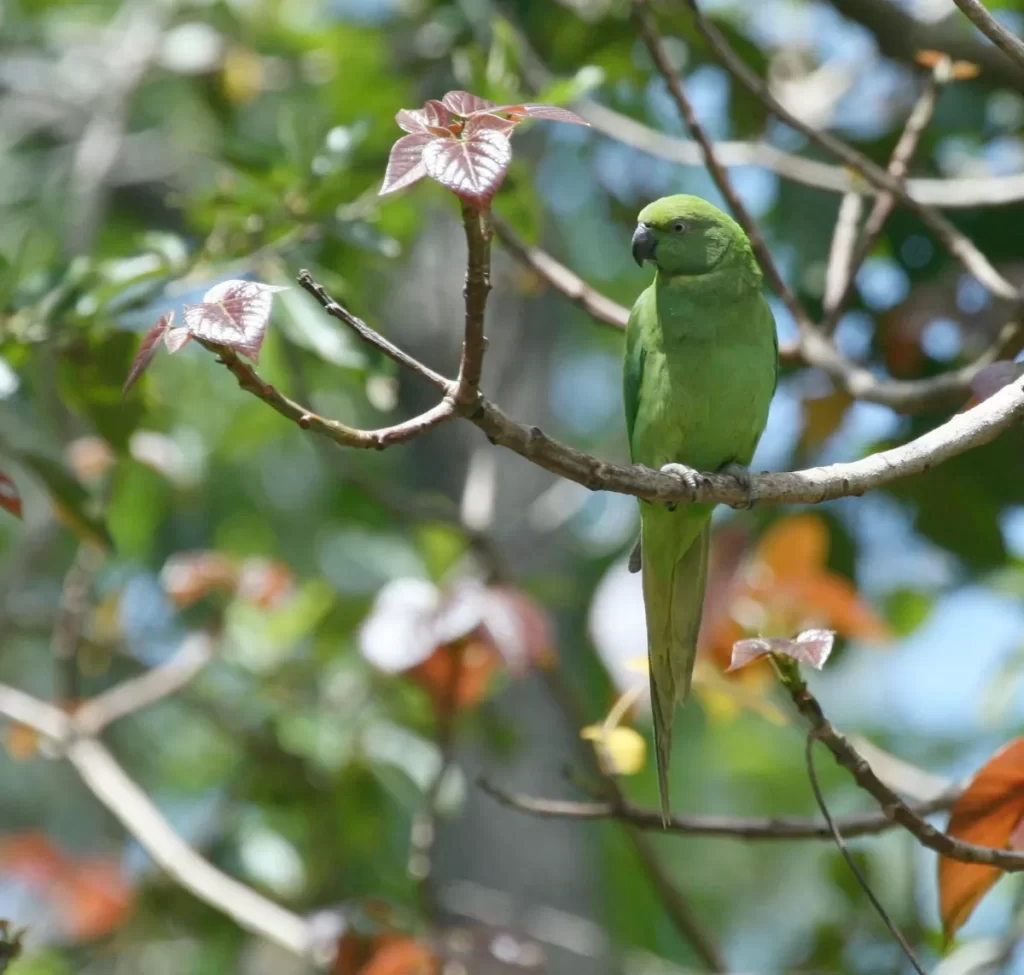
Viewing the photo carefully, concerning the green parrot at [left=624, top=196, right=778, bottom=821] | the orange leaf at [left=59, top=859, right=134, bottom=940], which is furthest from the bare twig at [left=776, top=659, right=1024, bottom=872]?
the orange leaf at [left=59, top=859, right=134, bottom=940]

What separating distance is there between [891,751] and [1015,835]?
481cm

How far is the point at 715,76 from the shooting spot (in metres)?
4.08

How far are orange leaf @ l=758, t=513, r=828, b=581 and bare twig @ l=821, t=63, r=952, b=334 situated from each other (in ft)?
2.17

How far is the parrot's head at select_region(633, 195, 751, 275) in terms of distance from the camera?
289 cm

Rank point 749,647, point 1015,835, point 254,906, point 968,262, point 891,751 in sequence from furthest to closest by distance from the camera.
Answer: point 891,751
point 254,906
point 968,262
point 1015,835
point 749,647

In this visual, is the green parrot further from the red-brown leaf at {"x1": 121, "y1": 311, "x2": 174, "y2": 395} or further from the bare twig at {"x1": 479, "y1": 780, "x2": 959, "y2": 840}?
the red-brown leaf at {"x1": 121, "y1": 311, "x2": 174, "y2": 395}

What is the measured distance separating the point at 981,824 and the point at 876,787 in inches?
14.3

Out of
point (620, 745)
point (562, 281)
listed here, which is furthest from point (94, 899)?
point (562, 281)

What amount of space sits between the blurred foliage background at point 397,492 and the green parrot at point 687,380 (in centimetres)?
23

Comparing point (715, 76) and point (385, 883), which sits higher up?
point (715, 76)

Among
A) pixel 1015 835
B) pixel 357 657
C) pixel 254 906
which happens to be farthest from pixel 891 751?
pixel 1015 835

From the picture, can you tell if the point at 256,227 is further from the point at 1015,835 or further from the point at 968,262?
the point at 1015,835

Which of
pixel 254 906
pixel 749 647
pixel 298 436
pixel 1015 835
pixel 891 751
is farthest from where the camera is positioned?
pixel 891 751

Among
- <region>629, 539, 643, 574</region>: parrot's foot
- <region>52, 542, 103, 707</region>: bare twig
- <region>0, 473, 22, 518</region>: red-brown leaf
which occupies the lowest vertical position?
<region>52, 542, 103, 707</region>: bare twig
